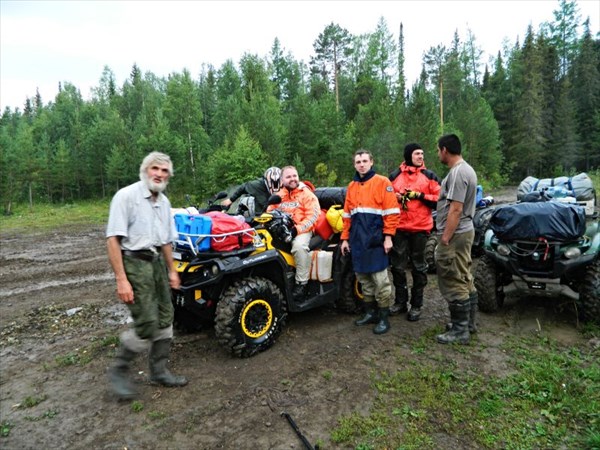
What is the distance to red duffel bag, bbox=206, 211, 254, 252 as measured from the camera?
3.85 meters

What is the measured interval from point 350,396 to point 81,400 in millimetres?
2284

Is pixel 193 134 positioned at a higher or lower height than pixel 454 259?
higher

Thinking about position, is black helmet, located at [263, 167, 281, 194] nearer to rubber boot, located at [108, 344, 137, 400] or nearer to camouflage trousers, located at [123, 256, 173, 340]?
camouflage trousers, located at [123, 256, 173, 340]

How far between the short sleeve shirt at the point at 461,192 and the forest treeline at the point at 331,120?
47.6 feet

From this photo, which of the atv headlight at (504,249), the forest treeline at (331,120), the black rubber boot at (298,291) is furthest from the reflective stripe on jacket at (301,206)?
the forest treeline at (331,120)

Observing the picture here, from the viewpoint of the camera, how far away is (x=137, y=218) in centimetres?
316

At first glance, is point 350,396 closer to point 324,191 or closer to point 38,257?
point 324,191

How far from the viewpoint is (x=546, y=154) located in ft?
123

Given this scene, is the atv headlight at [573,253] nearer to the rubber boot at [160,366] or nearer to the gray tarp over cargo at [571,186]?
the gray tarp over cargo at [571,186]

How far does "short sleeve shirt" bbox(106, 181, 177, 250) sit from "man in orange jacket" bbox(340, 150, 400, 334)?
2147mm

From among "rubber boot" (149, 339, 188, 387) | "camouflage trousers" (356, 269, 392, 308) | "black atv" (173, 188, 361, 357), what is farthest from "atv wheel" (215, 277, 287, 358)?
"camouflage trousers" (356, 269, 392, 308)

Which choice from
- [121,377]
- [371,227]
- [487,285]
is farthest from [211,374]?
[487,285]

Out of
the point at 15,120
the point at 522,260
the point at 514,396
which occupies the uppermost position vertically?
the point at 15,120

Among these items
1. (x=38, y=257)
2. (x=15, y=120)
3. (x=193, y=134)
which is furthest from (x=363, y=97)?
(x=15, y=120)
